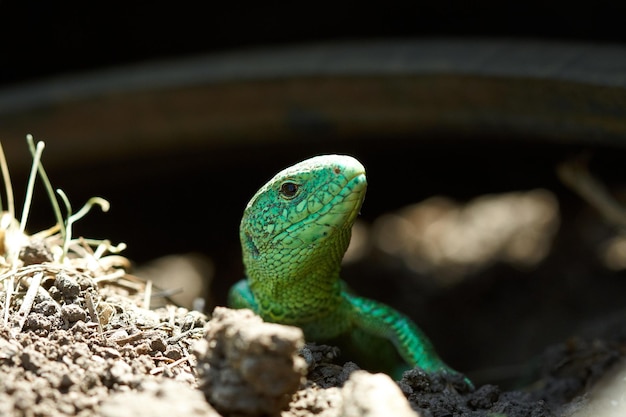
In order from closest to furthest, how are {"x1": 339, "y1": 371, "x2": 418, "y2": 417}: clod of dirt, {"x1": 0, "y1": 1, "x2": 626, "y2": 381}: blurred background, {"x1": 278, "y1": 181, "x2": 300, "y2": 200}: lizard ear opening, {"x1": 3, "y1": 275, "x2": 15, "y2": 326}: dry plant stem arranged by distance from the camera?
{"x1": 339, "y1": 371, "x2": 418, "y2": 417}: clod of dirt → {"x1": 3, "y1": 275, "x2": 15, "y2": 326}: dry plant stem → {"x1": 278, "y1": 181, "x2": 300, "y2": 200}: lizard ear opening → {"x1": 0, "y1": 1, "x2": 626, "y2": 381}: blurred background

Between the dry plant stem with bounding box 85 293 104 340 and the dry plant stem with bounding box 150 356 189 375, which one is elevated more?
the dry plant stem with bounding box 85 293 104 340

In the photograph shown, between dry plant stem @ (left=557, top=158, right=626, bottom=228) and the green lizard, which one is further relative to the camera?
dry plant stem @ (left=557, top=158, right=626, bottom=228)

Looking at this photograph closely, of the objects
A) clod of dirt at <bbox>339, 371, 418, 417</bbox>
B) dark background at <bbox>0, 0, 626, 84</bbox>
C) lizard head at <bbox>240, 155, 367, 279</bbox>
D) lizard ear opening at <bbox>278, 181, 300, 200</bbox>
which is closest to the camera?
clod of dirt at <bbox>339, 371, 418, 417</bbox>

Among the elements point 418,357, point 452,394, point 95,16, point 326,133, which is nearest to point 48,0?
point 95,16

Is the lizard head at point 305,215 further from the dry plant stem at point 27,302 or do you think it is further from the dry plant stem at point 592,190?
the dry plant stem at point 592,190

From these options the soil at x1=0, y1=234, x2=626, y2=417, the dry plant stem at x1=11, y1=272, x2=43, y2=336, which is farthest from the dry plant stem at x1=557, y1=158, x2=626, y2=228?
the dry plant stem at x1=11, y1=272, x2=43, y2=336

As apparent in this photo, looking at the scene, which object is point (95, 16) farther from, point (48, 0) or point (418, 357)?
point (418, 357)

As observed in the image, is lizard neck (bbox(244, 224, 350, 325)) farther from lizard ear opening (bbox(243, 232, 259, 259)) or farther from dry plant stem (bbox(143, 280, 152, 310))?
dry plant stem (bbox(143, 280, 152, 310))
